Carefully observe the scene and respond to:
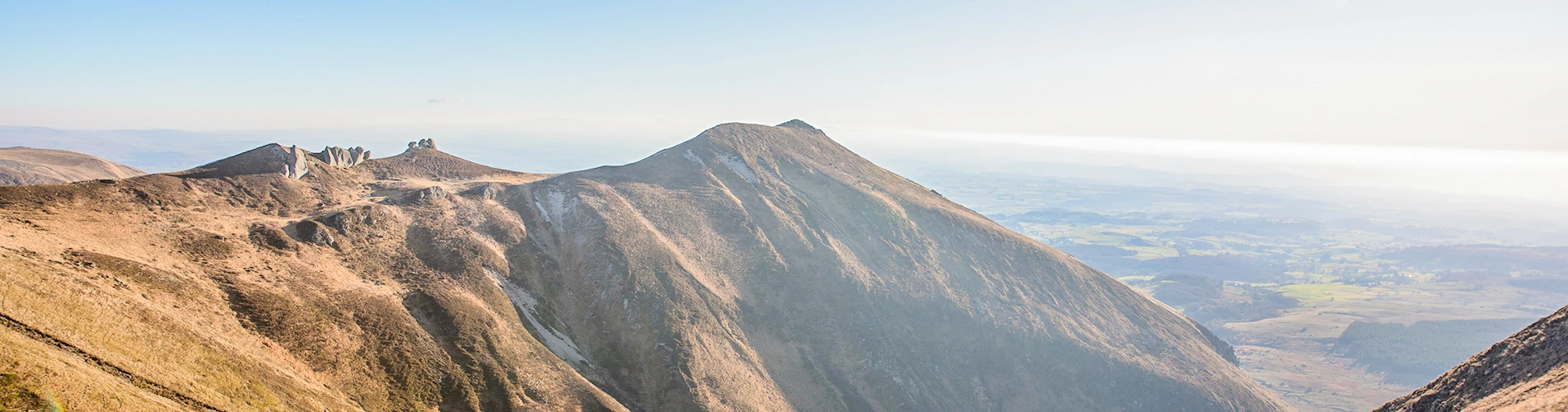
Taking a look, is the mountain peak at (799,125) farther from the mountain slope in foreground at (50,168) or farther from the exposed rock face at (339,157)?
the mountain slope in foreground at (50,168)

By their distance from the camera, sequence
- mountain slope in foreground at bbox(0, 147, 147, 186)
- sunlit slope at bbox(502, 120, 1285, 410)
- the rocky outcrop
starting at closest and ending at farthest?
sunlit slope at bbox(502, 120, 1285, 410), the rocky outcrop, mountain slope in foreground at bbox(0, 147, 147, 186)

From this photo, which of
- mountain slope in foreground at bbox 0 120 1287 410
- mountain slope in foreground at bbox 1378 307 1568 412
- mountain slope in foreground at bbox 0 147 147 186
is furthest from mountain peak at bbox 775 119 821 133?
mountain slope in foreground at bbox 0 147 147 186

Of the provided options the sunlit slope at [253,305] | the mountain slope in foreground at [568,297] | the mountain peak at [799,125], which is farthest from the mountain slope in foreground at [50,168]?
the mountain peak at [799,125]

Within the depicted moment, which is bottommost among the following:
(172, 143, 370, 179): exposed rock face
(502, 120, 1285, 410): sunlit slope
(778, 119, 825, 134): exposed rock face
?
(502, 120, 1285, 410): sunlit slope

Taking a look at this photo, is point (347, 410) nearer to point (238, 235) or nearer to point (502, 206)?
point (238, 235)

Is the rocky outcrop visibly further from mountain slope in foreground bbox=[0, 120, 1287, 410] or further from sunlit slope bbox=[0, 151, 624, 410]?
sunlit slope bbox=[0, 151, 624, 410]

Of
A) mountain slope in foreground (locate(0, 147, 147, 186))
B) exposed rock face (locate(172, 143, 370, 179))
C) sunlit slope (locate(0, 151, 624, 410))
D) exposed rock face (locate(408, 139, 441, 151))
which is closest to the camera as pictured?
sunlit slope (locate(0, 151, 624, 410))

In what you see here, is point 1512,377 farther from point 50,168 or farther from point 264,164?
point 50,168

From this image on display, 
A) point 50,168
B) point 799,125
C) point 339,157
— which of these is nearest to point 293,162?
point 339,157
